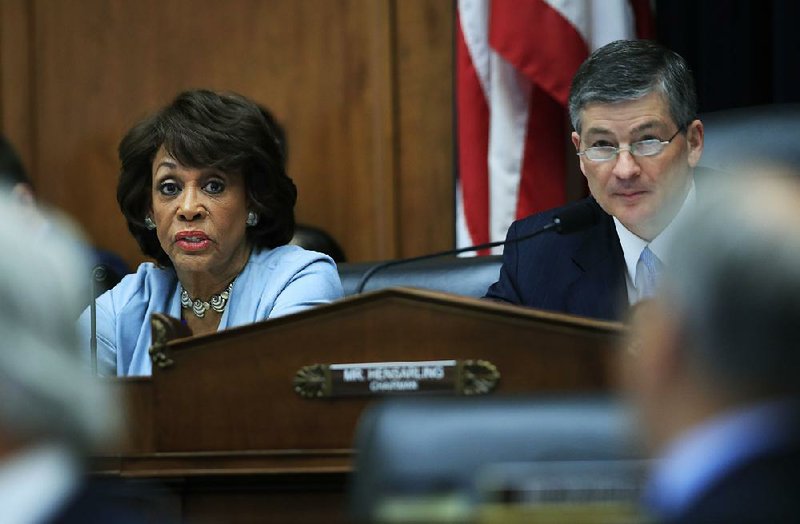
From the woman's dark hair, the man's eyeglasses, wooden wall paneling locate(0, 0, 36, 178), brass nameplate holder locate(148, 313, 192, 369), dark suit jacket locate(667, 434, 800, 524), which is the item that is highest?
wooden wall paneling locate(0, 0, 36, 178)

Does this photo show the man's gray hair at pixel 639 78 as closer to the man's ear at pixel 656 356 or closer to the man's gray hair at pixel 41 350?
the man's ear at pixel 656 356

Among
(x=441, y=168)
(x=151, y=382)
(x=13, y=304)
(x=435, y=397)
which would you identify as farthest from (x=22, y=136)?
(x=13, y=304)

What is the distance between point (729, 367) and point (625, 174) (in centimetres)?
225

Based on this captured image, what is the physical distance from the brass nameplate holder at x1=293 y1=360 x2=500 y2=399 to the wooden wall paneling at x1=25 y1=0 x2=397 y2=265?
281 centimetres

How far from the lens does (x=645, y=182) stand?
10.8ft

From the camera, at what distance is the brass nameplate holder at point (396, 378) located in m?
2.21

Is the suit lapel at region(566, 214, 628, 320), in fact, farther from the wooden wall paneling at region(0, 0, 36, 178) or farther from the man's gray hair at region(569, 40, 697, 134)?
the wooden wall paneling at region(0, 0, 36, 178)

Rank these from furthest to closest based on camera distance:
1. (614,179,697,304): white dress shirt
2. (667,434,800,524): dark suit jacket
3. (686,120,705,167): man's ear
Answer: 1. (686,120,705,167): man's ear
2. (614,179,697,304): white dress shirt
3. (667,434,800,524): dark suit jacket

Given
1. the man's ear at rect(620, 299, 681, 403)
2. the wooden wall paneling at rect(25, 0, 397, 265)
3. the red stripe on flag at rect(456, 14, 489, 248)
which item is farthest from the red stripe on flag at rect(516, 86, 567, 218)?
the man's ear at rect(620, 299, 681, 403)

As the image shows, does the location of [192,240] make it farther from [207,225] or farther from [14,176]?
[14,176]

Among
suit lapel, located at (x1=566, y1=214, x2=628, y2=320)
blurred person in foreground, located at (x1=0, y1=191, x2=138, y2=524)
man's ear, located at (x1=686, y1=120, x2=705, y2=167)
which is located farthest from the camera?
man's ear, located at (x1=686, y1=120, x2=705, y2=167)

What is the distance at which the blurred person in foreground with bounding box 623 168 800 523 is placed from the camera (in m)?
1.01

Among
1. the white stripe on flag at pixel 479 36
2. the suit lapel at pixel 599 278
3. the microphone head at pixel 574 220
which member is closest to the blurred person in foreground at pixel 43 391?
the microphone head at pixel 574 220

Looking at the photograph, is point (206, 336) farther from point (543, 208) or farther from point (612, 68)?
point (543, 208)
